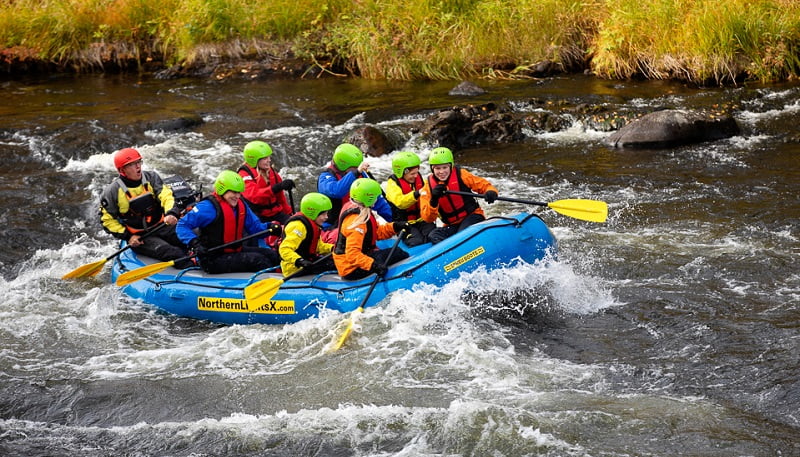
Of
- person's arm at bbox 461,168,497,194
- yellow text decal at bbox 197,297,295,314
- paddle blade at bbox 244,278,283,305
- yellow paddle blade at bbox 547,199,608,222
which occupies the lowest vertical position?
yellow text decal at bbox 197,297,295,314

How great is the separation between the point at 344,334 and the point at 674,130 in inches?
271

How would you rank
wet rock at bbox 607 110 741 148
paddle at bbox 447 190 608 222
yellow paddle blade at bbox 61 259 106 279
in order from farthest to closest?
wet rock at bbox 607 110 741 148
yellow paddle blade at bbox 61 259 106 279
paddle at bbox 447 190 608 222

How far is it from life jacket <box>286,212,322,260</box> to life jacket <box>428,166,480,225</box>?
46.0 inches

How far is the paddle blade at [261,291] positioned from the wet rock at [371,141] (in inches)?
205

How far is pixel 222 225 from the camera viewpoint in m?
7.55

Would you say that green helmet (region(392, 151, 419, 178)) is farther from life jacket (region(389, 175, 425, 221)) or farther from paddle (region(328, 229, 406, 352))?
paddle (region(328, 229, 406, 352))

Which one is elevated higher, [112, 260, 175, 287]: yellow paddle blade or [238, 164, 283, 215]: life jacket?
[238, 164, 283, 215]: life jacket

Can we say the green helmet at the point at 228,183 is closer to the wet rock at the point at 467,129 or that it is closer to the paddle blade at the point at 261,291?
the paddle blade at the point at 261,291

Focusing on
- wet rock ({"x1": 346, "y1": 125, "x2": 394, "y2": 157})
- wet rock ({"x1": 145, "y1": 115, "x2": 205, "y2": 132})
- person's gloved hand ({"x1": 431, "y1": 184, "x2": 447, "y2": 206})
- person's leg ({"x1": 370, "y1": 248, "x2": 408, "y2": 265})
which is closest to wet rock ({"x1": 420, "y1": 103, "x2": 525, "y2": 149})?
wet rock ({"x1": 346, "y1": 125, "x2": 394, "y2": 157})

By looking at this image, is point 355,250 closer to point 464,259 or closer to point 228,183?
point 464,259

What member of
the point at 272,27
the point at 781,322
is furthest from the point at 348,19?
the point at 781,322

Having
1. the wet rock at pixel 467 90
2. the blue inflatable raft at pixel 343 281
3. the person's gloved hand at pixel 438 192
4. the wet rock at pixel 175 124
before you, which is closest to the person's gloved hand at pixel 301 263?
the blue inflatable raft at pixel 343 281

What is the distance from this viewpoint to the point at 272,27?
17.8 metres

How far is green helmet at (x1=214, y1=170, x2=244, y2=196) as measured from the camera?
293 inches
